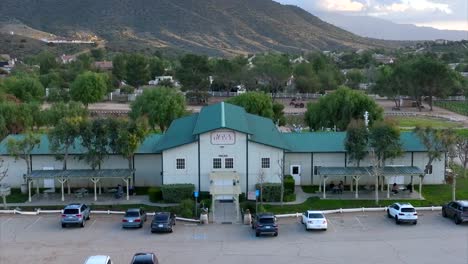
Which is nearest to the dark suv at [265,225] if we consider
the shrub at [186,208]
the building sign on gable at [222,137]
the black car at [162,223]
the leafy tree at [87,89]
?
the black car at [162,223]

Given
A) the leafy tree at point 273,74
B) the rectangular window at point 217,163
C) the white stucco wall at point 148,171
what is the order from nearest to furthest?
the rectangular window at point 217,163
the white stucco wall at point 148,171
the leafy tree at point 273,74

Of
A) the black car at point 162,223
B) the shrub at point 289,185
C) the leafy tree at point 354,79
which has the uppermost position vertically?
the leafy tree at point 354,79

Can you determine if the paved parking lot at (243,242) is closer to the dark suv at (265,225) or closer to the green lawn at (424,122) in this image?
the dark suv at (265,225)

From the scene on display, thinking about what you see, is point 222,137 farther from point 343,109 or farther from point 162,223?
point 343,109

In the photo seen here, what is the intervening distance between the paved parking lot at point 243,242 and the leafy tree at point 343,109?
1020 inches

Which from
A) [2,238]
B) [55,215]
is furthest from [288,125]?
[2,238]

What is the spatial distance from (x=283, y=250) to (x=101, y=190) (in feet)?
55.5

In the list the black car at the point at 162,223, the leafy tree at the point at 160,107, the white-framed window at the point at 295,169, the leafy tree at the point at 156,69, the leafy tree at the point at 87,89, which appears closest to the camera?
the black car at the point at 162,223

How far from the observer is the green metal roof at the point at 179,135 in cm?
3867

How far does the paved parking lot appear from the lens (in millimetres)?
26891

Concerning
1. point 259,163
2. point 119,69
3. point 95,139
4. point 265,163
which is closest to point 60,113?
point 95,139

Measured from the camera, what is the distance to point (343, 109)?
59.3m

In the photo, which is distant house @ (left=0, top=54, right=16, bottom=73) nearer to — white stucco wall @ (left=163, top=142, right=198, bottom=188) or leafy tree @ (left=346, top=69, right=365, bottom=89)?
leafy tree @ (left=346, top=69, right=365, bottom=89)

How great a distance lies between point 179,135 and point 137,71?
91.1 meters
